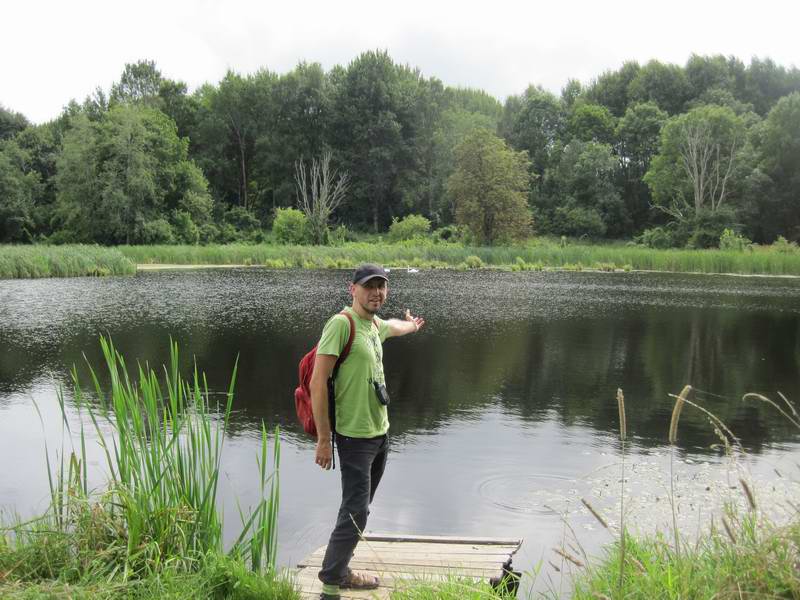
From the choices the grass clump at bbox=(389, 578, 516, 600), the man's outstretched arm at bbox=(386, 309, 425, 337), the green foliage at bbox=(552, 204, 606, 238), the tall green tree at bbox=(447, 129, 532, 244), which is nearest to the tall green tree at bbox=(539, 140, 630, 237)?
the green foliage at bbox=(552, 204, 606, 238)

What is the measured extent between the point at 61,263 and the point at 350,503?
27293mm

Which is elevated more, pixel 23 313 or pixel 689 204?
pixel 689 204

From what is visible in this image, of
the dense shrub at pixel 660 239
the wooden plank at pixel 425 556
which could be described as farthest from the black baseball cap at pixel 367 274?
A: the dense shrub at pixel 660 239

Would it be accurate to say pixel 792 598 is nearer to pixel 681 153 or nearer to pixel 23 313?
pixel 23 313

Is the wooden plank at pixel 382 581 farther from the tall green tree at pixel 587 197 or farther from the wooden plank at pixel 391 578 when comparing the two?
the tall green tree at pixel 587 197

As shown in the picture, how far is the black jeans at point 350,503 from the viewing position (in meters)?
3.62

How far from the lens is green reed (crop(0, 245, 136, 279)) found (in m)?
27.2

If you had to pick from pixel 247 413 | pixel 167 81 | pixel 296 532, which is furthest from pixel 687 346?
pixel 167 81

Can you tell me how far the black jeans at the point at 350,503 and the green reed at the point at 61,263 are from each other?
26.6m

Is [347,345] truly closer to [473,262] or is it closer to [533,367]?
[533,367]

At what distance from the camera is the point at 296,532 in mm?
5375

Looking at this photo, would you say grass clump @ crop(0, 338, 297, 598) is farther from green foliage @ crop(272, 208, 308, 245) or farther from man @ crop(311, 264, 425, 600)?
green foliage @ crop(272, 208, 308, 245)

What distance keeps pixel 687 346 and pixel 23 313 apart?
13193mm

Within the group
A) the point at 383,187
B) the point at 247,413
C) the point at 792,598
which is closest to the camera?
the point at 792,598
